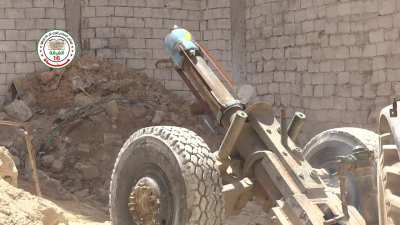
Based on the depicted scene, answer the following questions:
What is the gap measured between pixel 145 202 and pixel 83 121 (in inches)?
259

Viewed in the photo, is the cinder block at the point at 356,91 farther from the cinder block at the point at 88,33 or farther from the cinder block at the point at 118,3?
the cinder block at the point at 88,33

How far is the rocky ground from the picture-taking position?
9.74 meters

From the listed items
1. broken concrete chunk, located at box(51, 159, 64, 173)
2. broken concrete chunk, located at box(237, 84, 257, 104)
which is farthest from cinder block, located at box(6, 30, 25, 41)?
broken concrete chunk, located at box(237, 84, 257, 104)

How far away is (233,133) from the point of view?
190 inches

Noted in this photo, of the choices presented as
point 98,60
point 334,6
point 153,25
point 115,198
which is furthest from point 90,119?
point 115,198

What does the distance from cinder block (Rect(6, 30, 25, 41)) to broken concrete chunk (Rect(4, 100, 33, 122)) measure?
134 centimetres

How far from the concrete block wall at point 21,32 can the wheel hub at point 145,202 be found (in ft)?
25.6

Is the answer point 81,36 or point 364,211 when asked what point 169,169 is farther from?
point 81,36

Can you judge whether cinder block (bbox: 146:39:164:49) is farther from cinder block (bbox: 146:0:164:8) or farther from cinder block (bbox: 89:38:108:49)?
cinder block (bbox: 89:38:108:49)

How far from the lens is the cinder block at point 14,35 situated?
12023mm

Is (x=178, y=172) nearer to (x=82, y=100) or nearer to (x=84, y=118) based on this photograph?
(x=84, y=118)

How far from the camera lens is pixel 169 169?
461 cm

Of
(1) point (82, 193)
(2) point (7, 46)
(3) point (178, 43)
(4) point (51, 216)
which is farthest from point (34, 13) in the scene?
(4) point (51, 216)

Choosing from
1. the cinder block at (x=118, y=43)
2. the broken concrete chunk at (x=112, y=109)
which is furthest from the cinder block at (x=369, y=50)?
the cinder block at (x=118, y=43)
